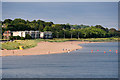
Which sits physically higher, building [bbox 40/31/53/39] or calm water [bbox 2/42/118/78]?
building [bbox 40/31/53/39]

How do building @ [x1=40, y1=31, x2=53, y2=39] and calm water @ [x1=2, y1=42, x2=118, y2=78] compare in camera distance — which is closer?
calm water @ [x1=2, y1=42, x2=118, y2=78]

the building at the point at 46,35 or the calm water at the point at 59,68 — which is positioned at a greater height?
the building at the point at 46,35

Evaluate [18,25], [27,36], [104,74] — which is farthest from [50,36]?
[104,74]

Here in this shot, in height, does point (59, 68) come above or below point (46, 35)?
below

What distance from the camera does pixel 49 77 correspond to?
95.2 ft

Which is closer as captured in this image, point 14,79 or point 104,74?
point 14,79

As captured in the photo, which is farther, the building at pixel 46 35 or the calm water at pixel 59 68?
the building at pixel 46 35

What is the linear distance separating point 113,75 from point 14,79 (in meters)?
10.2

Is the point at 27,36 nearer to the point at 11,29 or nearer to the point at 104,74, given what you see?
the point at 11,29

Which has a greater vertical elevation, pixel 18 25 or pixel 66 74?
pixel 18 25

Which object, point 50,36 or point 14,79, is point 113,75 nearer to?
point 14,79

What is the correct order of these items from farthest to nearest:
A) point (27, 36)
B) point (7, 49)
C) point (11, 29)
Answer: point (11, 29)
point (27, 36)
point (7, 49)

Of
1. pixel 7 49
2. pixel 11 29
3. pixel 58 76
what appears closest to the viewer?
pixel 58 76

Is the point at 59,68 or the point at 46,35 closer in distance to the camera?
the point at 59,68
